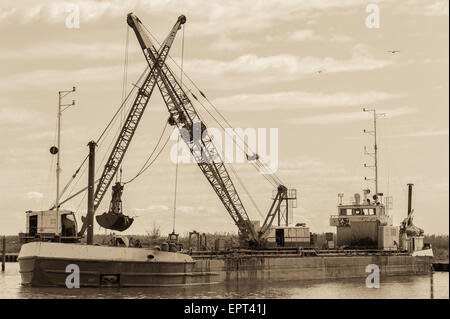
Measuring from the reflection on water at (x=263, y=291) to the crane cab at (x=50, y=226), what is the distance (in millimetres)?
3744

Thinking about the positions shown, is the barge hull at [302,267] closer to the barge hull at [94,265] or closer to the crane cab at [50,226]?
the barge hull at [94,265]

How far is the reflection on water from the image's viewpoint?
50.0 m

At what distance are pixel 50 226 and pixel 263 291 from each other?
15587 millimetres

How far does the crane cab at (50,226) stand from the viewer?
5459cm

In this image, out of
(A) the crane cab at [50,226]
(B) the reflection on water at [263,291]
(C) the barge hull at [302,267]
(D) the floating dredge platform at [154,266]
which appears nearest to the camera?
(B) the reflection on water at [263,291]

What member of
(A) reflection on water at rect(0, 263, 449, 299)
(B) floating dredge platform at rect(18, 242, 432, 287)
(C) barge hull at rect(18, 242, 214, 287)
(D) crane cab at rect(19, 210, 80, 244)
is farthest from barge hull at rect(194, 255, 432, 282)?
(D) crane cab at rect(19, 210, 80, 244)

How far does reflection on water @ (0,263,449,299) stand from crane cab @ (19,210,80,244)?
374 centimetres

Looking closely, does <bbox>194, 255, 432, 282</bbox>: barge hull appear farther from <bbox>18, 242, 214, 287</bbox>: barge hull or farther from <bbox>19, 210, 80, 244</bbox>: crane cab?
<bbox>19, 210, 80, 244</bbox>: crane cab

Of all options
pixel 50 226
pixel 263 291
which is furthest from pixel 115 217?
pixel 263 291

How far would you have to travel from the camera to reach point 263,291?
56250mm

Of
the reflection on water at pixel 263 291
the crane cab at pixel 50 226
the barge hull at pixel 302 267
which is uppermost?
the crane cab at pixel 50 226

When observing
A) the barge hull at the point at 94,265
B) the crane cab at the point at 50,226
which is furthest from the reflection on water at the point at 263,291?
the crane cab at the point at 50,226
